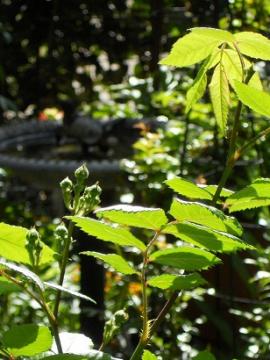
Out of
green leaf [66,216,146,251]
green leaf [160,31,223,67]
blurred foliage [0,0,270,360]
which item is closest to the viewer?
green leaf [66,216,146,251]

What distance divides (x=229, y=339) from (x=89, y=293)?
760mm

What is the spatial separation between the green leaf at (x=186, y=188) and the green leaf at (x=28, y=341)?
0.68 ft

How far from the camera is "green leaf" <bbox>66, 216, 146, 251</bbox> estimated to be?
728mm

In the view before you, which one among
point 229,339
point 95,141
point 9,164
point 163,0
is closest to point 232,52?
point 229,339

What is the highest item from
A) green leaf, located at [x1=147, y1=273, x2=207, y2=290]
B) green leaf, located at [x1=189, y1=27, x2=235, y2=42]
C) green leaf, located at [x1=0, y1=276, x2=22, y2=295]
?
green leaf, located at [x1=189, y1=27, x2=235, y2=42]

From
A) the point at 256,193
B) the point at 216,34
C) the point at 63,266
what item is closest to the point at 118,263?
the point at 63,266

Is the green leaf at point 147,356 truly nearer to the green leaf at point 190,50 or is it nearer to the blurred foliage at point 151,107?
the green leaf at point 190,50

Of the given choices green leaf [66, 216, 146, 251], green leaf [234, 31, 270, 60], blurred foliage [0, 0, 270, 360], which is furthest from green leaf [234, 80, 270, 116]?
blurred foliage [0, 0, 270, 360]

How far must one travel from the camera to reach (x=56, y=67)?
15.9 ft

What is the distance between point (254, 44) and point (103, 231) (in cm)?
27

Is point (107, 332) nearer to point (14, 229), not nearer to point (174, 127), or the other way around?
point (14, 229)

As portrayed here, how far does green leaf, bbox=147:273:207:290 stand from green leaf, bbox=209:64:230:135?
181mm

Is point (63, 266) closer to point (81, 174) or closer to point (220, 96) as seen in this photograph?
point (81, 174)

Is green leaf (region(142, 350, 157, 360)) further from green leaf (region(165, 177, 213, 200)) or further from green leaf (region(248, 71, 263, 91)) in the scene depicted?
green leaf (region(248, 71, 263, 91))
